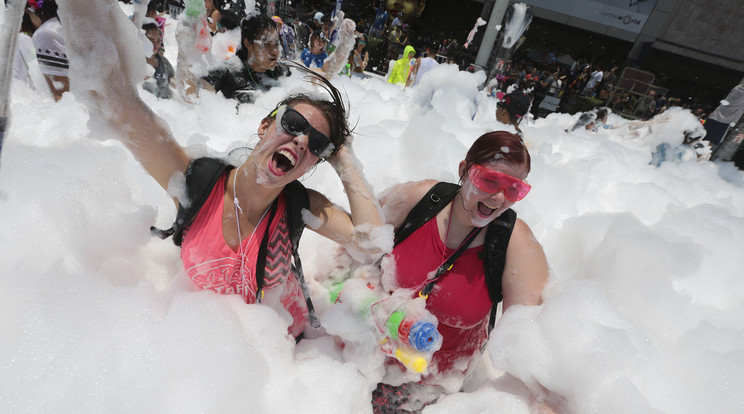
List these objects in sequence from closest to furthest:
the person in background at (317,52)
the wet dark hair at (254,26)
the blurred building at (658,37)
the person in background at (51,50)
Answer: the person in background at (51,50) < the wet dark hair at (254,26) < the person in background at (317,52) < the blurred building at (658,37)

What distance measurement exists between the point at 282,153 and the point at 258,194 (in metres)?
0.20

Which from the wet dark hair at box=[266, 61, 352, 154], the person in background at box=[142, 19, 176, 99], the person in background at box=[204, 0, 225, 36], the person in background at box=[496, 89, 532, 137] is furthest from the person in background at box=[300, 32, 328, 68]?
the wet dark hair at box=[266, 61, 352, 154]

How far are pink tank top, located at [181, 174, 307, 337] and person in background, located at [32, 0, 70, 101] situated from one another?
2319 mm

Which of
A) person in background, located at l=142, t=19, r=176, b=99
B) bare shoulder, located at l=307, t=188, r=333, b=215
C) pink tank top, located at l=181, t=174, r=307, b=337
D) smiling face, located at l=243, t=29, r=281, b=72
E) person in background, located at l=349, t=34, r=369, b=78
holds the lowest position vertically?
person in background, located at l=349, t=34, r=369, b=78

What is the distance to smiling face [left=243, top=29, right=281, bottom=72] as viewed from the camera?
→ 10.4 ft

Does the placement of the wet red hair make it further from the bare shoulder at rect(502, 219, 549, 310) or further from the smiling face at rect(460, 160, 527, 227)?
the bare shoulder at rect(502, 219, 549, 310)

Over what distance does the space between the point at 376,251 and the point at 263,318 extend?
57 cm

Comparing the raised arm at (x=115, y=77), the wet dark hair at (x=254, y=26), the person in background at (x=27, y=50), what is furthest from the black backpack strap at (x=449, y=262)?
the person in background at (x=27, y=50)

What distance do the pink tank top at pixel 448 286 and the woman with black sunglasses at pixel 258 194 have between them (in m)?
0.28

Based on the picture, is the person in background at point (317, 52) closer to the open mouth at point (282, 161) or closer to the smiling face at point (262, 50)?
the smiling face at point (262, 50)

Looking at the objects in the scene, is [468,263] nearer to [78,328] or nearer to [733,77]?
[78,328]

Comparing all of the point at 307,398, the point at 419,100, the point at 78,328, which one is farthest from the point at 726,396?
the point at 419,100

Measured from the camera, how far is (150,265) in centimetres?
171

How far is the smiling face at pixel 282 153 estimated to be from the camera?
1394 mm
